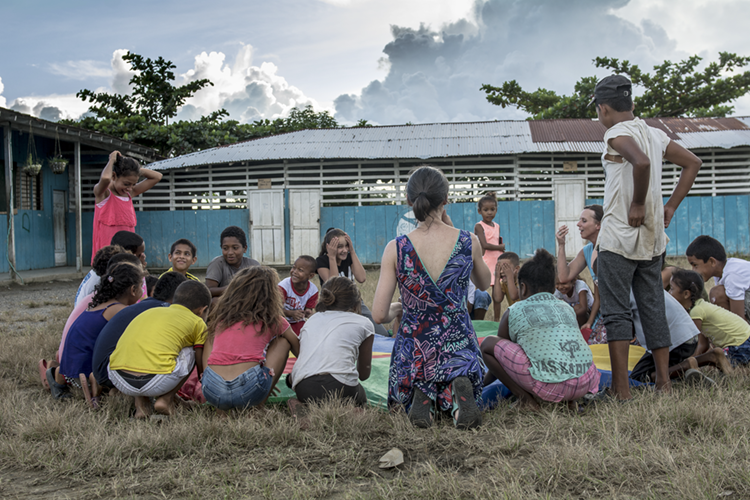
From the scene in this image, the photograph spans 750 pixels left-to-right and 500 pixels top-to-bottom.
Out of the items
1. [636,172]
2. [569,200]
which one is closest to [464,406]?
[636,172]

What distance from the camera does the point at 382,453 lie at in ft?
8.23

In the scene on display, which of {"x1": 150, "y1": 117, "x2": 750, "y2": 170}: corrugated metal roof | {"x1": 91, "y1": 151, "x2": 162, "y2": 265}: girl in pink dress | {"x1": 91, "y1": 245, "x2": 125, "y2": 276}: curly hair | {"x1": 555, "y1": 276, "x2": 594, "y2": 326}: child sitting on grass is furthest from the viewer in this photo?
{"x1": 150, "y1": 117, "x2": 750, "y2": 170}: corrugated metal roof

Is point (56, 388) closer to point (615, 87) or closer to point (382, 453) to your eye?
point (382, 453)

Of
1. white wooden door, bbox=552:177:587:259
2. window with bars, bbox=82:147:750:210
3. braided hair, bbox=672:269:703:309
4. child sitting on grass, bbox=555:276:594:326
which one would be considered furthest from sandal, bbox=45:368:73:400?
white wooden door, bbox=552:177:587:259

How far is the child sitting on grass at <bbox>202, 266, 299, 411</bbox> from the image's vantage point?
122 inches

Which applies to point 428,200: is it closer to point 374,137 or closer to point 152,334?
point 152,334

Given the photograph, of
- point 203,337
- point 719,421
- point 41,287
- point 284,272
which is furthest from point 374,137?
point 719,421

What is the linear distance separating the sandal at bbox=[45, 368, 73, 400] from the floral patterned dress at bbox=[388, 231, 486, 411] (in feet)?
7.39

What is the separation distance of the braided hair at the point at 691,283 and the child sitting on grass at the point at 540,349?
1.16m

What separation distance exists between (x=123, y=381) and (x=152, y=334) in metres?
0.31

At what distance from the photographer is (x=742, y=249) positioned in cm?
1338

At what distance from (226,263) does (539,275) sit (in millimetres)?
2982

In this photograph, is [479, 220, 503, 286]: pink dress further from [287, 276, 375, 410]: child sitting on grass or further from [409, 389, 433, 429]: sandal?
[409, 389, 433, 429]: sandal

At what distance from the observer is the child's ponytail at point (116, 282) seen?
360 centimetres
